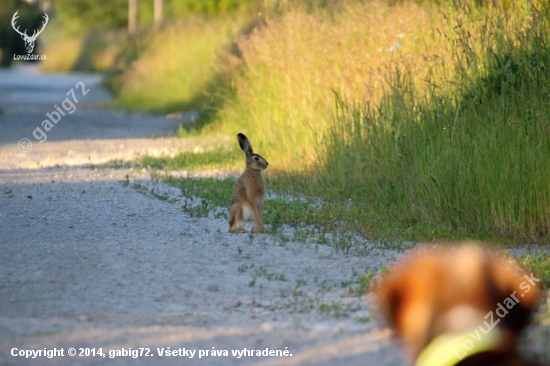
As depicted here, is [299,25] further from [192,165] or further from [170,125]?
[170,125]

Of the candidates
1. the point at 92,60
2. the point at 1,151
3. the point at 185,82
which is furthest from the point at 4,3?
the point at 1,151

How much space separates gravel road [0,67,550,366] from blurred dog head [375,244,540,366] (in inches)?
5.7

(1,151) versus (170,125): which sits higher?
(170,125)

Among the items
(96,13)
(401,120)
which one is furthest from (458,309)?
(96,13)

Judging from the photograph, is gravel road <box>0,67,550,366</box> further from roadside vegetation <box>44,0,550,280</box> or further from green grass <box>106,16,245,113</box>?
green grass <box>106,16,245,113</box>

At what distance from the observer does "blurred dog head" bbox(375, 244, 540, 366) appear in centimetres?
442

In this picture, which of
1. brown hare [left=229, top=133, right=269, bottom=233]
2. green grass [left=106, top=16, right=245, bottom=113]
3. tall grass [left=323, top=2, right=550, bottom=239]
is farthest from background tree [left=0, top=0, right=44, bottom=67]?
brown hare [left=229, top=133, right=269, bottom=233]

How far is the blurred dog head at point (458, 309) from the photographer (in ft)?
14.5

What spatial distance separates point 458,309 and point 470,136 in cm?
366

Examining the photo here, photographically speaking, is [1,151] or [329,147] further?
[1,151]

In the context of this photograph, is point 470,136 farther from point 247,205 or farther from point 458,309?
point 458,309

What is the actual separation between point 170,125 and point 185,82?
13.6 feet

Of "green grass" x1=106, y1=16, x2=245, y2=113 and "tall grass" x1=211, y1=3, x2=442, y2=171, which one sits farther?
"green grass" x1=106, y1=16, x2=245, y2=113

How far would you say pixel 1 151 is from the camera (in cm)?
1413
